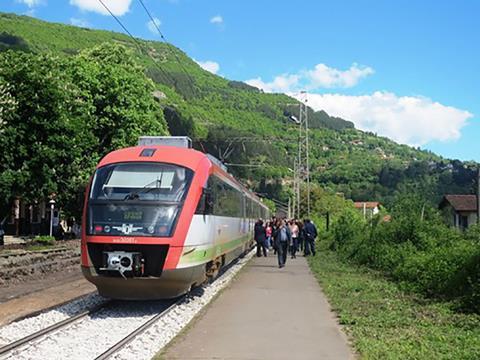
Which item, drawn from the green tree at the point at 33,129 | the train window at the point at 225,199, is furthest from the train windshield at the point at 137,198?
the green tree at the point at 33,129

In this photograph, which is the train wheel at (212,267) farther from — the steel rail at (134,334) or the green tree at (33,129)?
the green tree at (33,129)

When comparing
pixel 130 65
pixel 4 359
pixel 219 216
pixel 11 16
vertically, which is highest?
pixel 11 16

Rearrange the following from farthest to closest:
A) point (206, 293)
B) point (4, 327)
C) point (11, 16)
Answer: point (11, 16), point (206, 293), point (4, 327)

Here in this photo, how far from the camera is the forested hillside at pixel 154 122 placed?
30.4m

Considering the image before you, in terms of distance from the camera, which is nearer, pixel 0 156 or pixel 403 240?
pixel 403 240

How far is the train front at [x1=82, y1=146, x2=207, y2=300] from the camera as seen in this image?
11188 mm

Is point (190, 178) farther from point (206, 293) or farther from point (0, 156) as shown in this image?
point (0, 156)

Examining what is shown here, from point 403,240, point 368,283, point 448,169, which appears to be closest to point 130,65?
point 403,240

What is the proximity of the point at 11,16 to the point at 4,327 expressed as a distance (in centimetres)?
16096

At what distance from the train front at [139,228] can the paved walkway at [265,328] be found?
125cm

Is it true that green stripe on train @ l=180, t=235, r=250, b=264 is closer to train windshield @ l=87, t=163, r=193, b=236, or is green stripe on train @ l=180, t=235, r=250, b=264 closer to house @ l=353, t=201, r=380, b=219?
train windshield @ l=87, t=163, r=193, b=236

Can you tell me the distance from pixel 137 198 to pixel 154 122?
3062 cm

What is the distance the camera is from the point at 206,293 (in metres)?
14.6

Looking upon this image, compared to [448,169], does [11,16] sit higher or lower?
higher
